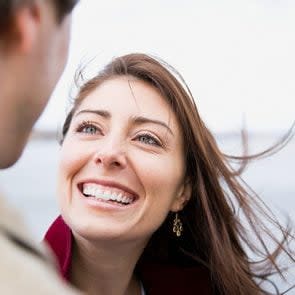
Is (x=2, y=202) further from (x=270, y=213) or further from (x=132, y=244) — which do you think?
(x=270, y=213)

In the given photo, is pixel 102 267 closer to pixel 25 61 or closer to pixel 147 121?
pixel 147 121

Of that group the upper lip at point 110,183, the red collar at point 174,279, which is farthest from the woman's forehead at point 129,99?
the red collar at point 174,279

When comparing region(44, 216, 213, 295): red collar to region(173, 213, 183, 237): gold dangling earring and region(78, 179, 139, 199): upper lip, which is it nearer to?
region(173, 213, 183, 237): gold dangling earring

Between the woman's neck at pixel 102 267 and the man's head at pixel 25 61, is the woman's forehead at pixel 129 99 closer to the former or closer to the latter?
the woman's neck at pixel 102 267

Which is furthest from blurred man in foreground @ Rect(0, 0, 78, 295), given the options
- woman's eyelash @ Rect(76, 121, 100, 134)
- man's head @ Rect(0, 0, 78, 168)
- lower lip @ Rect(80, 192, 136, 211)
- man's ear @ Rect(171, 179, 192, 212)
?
man's ear @ Rect(171, 179, 192, 212)

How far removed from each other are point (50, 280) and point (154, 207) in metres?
1.04

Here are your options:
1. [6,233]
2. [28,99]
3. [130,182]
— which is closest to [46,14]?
[28,99]

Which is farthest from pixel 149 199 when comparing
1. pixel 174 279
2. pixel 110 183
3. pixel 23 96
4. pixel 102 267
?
pixel 23 96

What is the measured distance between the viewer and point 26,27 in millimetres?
585

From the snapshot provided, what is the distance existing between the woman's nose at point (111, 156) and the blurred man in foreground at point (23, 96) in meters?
0.89

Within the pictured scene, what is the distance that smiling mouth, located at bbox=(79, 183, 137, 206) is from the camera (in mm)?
1524

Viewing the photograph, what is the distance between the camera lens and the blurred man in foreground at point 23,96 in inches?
21.7

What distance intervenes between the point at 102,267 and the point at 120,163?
0.95 feet

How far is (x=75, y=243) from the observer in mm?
1666
